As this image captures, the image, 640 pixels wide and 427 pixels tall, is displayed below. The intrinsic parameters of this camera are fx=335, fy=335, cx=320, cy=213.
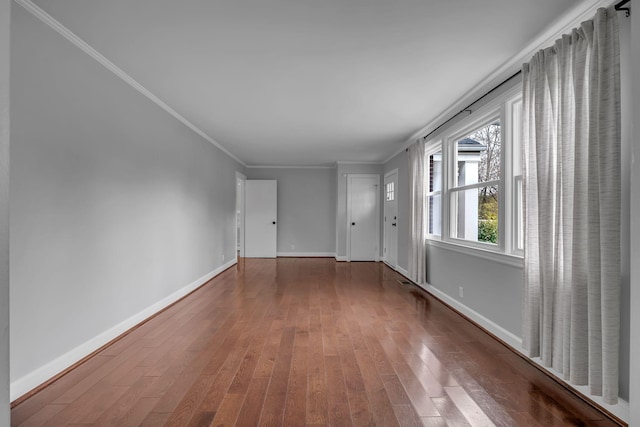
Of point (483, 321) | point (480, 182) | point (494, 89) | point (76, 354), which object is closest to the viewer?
point (76, 354)

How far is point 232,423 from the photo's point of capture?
1743 mm

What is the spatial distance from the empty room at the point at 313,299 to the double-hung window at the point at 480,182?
0.09 feet

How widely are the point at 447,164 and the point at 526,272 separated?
209 cm

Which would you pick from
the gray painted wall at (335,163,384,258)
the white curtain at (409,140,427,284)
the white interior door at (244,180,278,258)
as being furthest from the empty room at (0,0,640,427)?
the white interior door at (244,180,278,258)

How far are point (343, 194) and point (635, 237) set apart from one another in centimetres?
642

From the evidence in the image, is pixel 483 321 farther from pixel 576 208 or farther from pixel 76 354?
pixel 76 354

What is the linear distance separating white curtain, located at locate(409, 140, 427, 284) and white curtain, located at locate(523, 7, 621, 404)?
95.4 inches

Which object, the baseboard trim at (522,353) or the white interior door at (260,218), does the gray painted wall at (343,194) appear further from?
the baseboard trim at (522,353)

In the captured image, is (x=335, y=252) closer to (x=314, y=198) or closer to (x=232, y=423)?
(x=314, y=198)

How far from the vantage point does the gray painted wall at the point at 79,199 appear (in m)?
1.98

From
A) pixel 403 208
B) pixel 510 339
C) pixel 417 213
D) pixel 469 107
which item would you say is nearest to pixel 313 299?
pixel 417 213

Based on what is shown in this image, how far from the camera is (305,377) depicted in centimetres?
224

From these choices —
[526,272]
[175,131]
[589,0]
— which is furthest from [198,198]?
[589,0]

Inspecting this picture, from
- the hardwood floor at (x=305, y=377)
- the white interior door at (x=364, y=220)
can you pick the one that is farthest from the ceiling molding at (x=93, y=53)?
the white interior door at (x=364, y=220)
